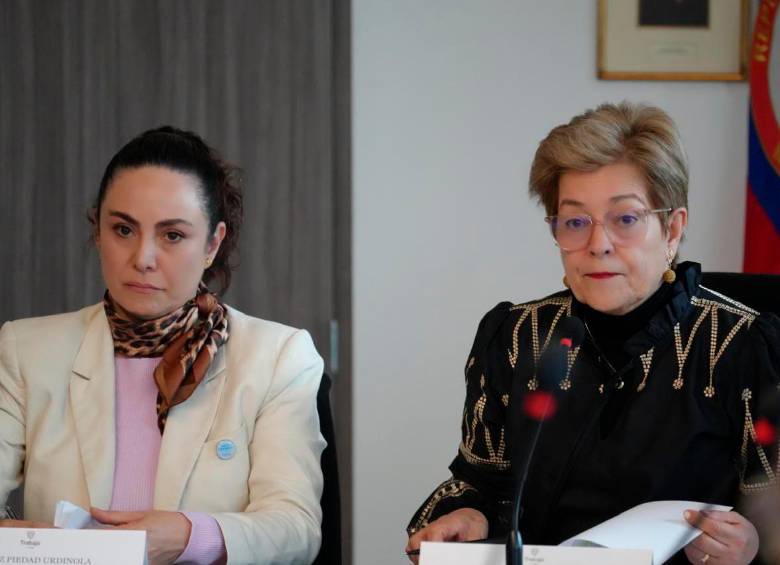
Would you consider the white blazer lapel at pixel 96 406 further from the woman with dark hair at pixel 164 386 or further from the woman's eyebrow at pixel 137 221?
the woman's eyebrow at pixel 137 221

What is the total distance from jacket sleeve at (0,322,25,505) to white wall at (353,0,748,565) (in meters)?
1.38

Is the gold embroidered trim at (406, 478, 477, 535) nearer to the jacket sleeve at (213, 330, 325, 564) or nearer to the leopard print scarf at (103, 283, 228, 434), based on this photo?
the jacket sleeve at (213, 330, 325, 564)

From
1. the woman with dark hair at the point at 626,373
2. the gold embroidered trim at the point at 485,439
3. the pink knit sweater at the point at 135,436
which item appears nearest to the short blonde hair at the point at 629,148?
the woman with dark hair at the point at 626,373

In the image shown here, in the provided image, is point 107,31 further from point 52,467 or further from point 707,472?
point 707,472

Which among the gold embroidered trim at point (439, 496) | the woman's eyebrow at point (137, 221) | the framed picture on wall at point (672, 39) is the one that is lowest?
the gold embroidered trim at point (439, 496)

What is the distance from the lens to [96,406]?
6.33ft

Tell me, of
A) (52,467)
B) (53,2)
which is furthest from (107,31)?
(52,467)

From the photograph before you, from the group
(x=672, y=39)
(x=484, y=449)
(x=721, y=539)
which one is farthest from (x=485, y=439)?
(x=672, y=39)

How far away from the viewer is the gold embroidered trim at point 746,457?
1.66 metres

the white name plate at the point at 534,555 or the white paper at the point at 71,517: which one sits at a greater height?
the white name plate at the point at 534,555

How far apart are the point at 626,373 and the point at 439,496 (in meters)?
0.38

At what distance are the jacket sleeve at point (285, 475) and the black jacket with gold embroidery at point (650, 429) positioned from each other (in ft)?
0.63

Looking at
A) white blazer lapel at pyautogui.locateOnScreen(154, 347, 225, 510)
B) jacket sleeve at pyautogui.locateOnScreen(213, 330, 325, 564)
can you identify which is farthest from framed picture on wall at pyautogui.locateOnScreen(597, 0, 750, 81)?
white blazer lapel at pyautogui.locateOnScreen(154, 347, 225, 510)

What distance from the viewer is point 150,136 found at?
2.03 metres
